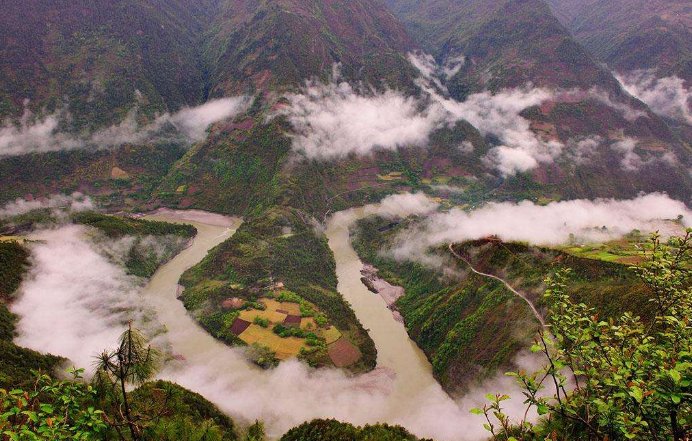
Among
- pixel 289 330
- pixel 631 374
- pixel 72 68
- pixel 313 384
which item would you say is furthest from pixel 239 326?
pixel 72 68

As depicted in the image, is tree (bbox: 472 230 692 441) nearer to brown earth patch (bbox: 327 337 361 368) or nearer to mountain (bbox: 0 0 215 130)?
brown earth patch (bbox: 327 337 361 368)

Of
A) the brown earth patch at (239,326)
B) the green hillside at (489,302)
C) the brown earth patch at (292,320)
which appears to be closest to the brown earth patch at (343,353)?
the brown earth patch at (292,320)

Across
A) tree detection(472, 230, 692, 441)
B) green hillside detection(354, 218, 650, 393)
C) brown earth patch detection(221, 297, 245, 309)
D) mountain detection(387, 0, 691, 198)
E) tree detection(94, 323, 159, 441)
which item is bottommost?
mountain detection(387, 0, 691, 198)

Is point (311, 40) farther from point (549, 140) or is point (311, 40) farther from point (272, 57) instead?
point (549, 140)

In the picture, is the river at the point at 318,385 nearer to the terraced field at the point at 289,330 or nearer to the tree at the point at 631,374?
the terraced field at the point at 289,330

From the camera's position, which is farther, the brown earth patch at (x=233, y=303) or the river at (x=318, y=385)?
the brown earth patch at (x=233, y=303)

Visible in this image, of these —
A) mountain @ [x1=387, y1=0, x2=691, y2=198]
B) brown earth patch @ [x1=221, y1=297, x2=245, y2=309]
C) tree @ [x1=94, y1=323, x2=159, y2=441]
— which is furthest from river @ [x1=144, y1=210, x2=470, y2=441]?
mountain @ [x1=387, y1=0, x2=691, y2=198]

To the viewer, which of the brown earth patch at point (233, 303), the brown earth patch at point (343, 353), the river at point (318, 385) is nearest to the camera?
the river at point (318, 385)

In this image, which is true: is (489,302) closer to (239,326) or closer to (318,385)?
(318,385)
